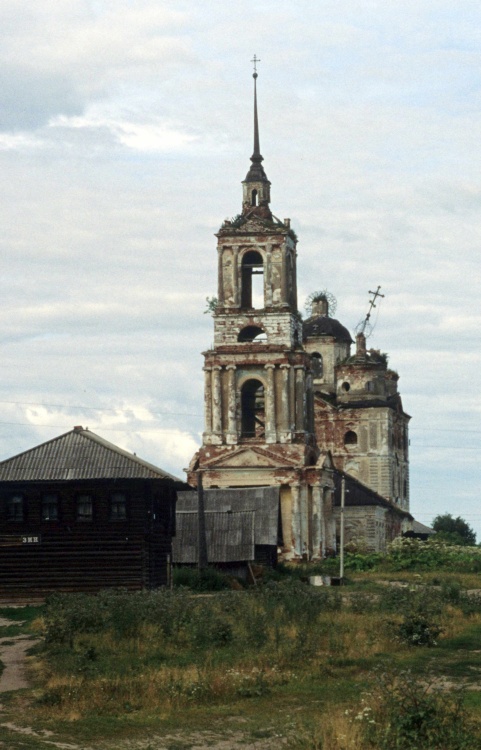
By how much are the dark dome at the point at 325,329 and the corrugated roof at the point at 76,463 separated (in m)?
47.8

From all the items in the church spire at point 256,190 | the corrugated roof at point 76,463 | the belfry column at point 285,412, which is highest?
the church spire at point 256,190

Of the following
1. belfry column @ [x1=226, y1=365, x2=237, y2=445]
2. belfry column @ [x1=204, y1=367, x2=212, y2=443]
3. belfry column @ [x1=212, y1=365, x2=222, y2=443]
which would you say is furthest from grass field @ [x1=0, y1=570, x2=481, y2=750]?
belfry column @ [x1=204, y1=367, x2=212, y2=443]

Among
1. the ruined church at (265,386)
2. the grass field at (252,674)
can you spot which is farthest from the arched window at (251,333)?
the grass field at (252,674)

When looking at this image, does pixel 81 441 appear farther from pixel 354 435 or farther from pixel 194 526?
pixel 354 435

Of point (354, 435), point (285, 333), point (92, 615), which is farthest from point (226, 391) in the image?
point (92, 615)

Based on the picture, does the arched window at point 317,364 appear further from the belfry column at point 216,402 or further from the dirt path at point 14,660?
the dirt path at point 14,660

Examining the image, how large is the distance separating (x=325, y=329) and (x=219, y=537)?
40643mm

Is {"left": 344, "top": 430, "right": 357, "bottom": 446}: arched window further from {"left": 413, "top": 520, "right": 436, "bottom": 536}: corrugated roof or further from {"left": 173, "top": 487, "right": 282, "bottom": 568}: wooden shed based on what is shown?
{"left": 173, "top": 487, "right": 282, "bottom": 568}: wooden shed

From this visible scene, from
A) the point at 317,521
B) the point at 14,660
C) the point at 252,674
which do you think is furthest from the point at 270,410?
the point at 252,674

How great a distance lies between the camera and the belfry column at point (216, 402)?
70500 mm

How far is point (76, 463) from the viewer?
4450 centimetres

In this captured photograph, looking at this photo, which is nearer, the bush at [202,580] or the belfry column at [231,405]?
the bush at [202,580]

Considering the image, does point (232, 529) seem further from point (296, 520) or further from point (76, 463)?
point (296, 520)

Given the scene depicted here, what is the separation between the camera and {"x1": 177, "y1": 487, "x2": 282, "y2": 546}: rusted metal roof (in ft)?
178
